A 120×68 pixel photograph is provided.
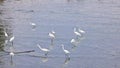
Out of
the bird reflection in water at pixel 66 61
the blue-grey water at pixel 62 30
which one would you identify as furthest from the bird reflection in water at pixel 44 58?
the bird reflection in water at pixel 66 61

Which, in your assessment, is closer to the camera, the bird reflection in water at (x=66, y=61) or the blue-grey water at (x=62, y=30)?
the bird reflection in water at (x=66, y=61)

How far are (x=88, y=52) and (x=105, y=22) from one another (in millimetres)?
9788

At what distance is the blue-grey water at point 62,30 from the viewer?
22.2 meters

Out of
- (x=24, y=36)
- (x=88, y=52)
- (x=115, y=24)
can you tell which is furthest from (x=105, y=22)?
(x=88, y=52)

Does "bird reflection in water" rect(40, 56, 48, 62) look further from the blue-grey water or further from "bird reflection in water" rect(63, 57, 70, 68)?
"bird reflection in water" rect(63, 57, 70, 68)

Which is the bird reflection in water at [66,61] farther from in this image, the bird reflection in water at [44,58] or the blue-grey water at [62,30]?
the bird reflection in water at [44,58]

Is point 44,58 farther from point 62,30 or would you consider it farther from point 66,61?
point 62,30

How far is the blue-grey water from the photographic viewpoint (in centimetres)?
2220

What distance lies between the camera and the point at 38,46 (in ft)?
80.8

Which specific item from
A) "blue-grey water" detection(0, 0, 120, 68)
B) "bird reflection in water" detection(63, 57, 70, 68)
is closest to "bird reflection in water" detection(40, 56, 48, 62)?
"blue-grey water" detection(0, 0, 120, 68)

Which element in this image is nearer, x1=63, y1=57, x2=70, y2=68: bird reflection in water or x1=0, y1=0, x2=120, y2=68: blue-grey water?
x1=63, y1=57, x2=70, y2=68: bird reflection in water

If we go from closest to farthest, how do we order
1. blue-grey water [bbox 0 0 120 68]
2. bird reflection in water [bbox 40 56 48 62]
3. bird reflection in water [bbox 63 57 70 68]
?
1. bird reflection in water [bbox 63 57 70 68]
2. blue-grey water [bbox 0 0 120 68]
3. bird reflection in water [bbox 40 56 48 62]

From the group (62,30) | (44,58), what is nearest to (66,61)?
(44,58)

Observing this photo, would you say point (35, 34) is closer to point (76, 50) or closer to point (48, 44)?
point (48, 44)
